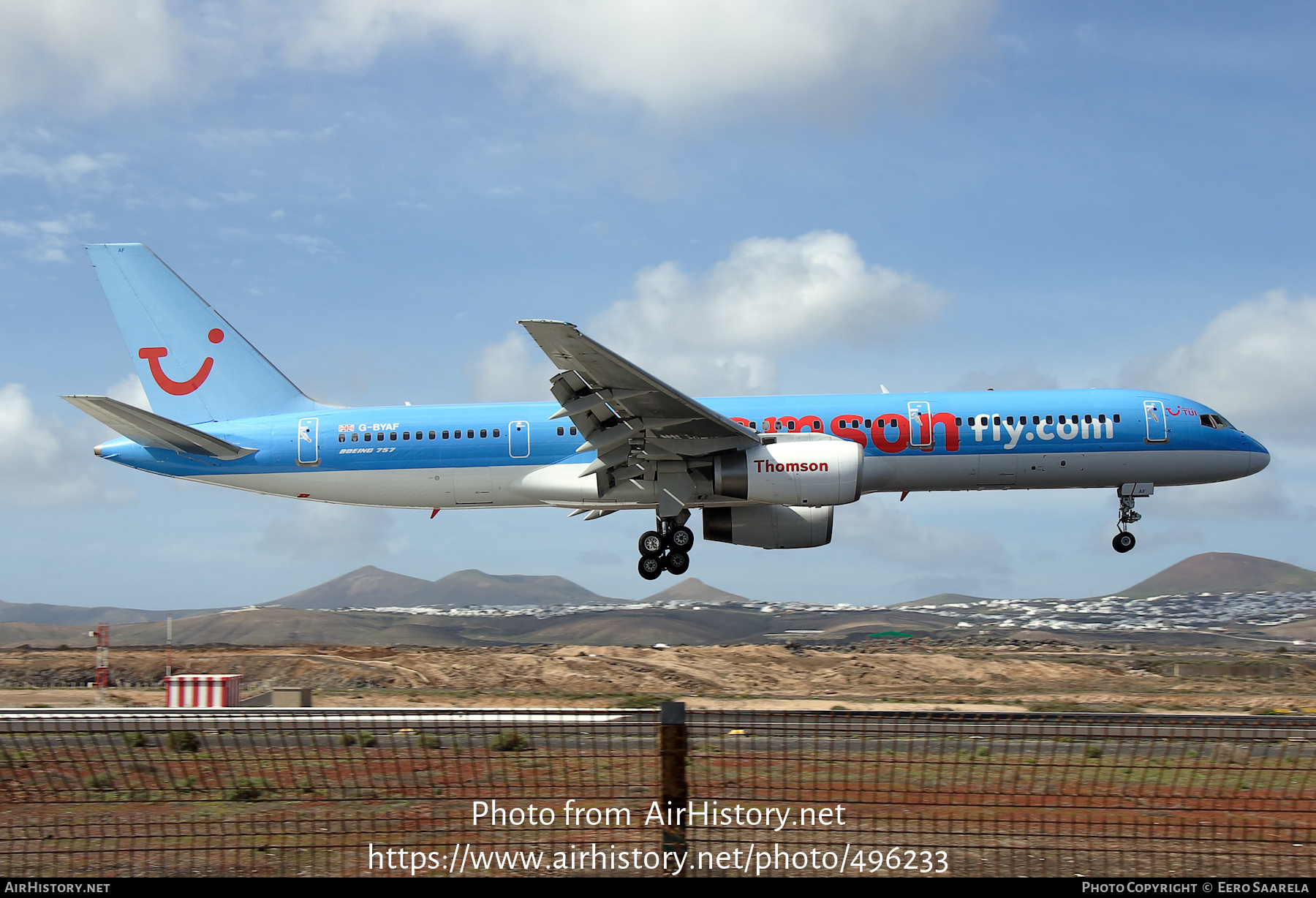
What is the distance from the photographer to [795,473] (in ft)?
78.4

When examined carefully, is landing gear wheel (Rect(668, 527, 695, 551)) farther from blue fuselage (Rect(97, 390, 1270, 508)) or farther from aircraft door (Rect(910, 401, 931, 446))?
aircraft door (Rect(910, 401, 931, 446))

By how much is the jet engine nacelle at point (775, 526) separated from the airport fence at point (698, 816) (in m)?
15.7

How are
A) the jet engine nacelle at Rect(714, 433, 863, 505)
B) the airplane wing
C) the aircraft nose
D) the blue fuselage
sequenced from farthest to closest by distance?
the aircraft nose
the blue fuselage
the jet engine nacelle at Rect(714, 433, 863, 505)
the airplane wing

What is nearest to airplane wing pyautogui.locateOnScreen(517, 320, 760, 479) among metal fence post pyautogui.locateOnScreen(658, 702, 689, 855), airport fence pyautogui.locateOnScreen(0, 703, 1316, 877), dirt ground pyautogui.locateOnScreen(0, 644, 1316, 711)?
dirt ground pyautogui.locateOnScreen(0, 644, 1316, 711)

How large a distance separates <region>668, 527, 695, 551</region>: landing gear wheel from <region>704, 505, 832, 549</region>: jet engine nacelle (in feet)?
3.93

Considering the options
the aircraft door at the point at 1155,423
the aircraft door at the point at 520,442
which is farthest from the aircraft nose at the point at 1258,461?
the aircraft door at the point at 520,442

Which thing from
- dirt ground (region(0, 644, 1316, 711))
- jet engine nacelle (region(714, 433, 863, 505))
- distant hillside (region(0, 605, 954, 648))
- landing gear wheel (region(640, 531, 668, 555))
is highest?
jet engine nacelle (region(714, 433, 863, 505))

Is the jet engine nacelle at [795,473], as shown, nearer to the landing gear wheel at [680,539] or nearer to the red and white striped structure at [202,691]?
the landing gear wheel at [680,539]

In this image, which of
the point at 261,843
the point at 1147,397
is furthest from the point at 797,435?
the point at 261,843

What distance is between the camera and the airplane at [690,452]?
2527 centimetres

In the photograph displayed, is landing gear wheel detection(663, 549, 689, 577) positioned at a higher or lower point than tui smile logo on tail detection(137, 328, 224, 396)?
lower

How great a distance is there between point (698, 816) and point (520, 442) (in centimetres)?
1907

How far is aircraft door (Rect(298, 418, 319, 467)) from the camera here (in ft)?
90.4

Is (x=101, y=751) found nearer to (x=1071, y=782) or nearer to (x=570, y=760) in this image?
(x=570, y=760)
